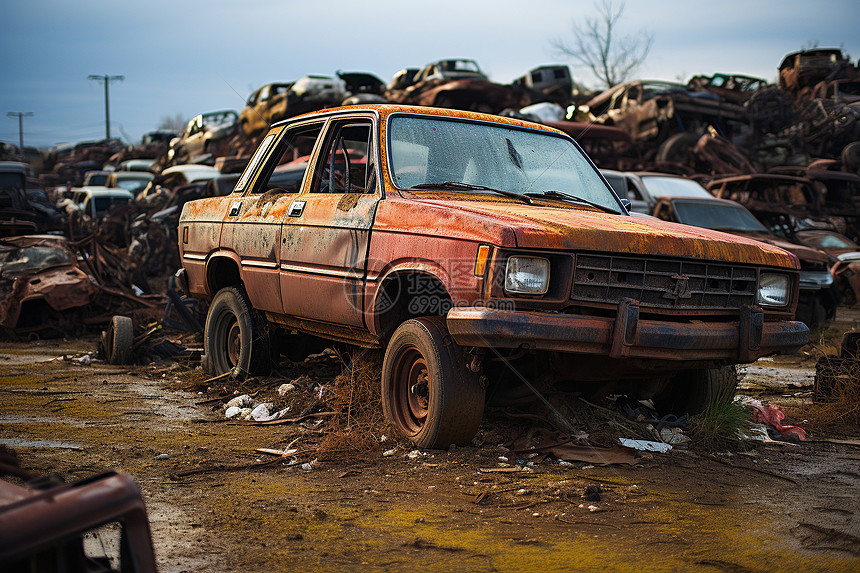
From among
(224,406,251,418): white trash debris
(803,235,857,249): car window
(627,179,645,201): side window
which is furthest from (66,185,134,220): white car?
(224,406,251,418): white trash debris

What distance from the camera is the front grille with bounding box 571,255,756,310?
151 inches

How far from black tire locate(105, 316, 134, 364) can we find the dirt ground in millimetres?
1740

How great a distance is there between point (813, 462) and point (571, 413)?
131 centimetres

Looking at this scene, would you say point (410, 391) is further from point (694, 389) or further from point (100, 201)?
Answer: point (100, 201)

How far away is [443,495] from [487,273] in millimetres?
1004

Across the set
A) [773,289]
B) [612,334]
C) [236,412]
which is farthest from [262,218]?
[773,289]

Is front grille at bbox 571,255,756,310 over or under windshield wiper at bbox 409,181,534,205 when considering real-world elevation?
under

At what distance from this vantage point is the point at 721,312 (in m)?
4.21

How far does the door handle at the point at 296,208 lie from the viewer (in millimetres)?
5176

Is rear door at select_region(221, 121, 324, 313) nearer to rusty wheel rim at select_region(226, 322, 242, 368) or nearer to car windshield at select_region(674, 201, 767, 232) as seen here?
rusty wheel rim at select_region(226, 322, 242, 368)

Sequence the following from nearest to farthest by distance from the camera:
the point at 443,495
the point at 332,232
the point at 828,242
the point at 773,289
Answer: the point at 443,495 → the point at 773,289 → the point at 332,232 → the point at 828,242

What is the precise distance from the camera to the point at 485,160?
4930mm

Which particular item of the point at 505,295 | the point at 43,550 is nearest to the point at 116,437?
the point at 505,295

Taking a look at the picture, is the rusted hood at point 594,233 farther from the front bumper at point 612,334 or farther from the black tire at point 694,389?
the black tire at point 694,389
